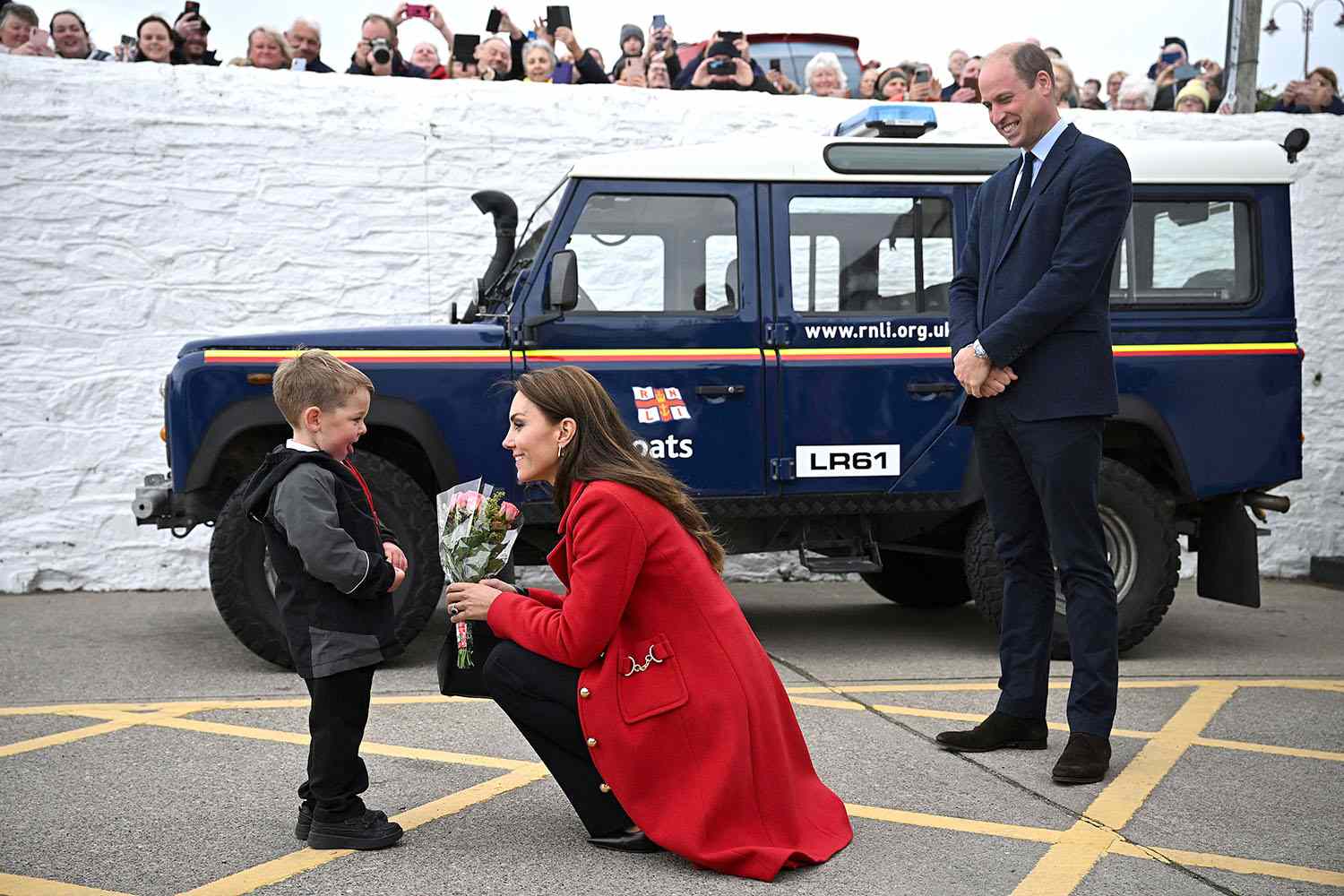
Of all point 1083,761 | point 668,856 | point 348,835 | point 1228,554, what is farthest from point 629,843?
point 1228,554

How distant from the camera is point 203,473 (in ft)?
17.9

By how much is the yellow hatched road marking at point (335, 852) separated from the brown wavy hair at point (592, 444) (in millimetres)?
1043

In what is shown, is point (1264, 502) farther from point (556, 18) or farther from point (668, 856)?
point (556, 18)

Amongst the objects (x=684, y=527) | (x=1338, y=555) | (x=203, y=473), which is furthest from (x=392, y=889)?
(x=1338, y=555)

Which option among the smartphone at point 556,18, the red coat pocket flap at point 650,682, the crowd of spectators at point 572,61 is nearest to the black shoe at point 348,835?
the red coat pocket flap at point 650,682

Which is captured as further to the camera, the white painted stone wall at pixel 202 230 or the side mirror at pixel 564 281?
the white painted stone wall at pixel 202 230

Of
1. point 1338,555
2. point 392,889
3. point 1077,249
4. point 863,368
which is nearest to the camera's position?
point 392,889

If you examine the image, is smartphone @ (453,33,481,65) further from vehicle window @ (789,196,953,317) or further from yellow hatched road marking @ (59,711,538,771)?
yellow hatched road marking @ (59,711,538,771)

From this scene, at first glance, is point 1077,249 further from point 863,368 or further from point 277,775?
point 277,775

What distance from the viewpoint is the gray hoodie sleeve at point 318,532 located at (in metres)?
3.07

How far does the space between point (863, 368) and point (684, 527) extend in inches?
111

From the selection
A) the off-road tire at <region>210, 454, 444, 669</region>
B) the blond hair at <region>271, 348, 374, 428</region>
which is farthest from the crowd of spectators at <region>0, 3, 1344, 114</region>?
the blond hair at <region>271, 348, 374, 428</region>

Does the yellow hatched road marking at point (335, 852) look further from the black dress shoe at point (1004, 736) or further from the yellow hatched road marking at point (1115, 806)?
the yellow hatched road marking at point (1115, 806)

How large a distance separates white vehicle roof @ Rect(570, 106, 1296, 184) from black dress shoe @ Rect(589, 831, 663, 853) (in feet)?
10.9
